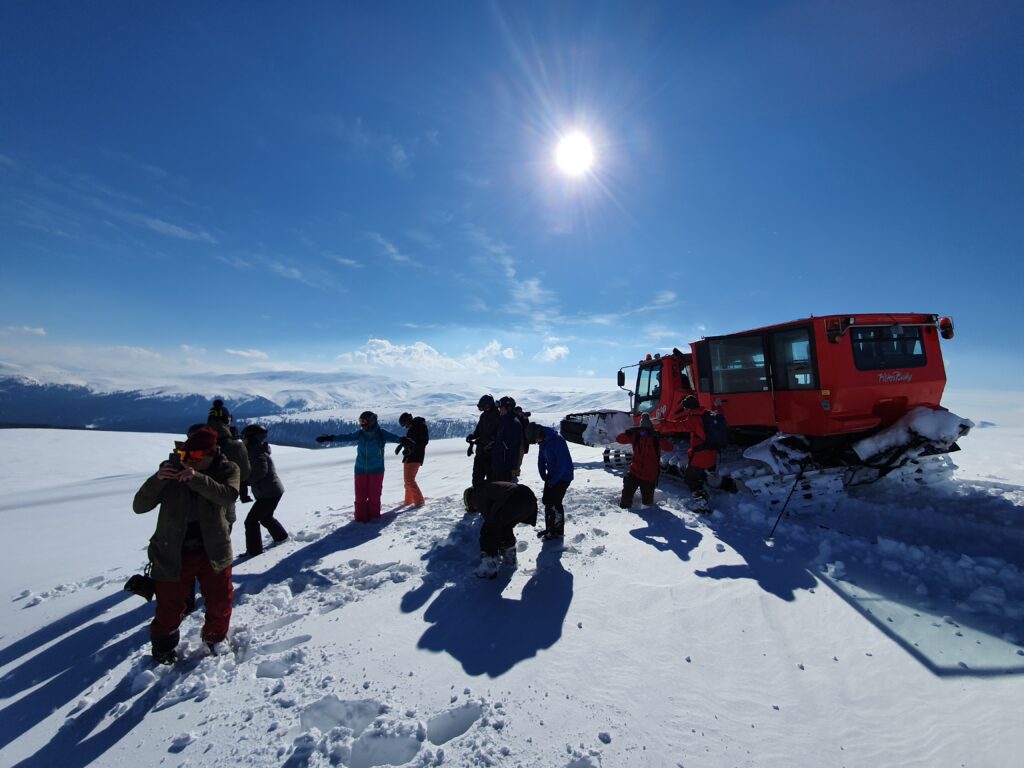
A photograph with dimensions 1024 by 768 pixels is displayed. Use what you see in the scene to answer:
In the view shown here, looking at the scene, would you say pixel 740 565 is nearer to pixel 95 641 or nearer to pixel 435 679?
pixel 435 679

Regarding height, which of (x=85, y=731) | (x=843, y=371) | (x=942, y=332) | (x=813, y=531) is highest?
(x=942, y=332)

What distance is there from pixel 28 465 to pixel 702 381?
76.0 feet

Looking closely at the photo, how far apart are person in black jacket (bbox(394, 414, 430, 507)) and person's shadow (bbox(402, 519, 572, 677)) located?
2.72 meters

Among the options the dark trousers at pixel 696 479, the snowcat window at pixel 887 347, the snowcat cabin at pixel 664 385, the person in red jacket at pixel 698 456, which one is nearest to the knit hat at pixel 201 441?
the person in red jacket at pixel 698 456

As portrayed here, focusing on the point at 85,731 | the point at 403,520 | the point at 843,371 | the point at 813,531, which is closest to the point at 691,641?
the point at 813,531

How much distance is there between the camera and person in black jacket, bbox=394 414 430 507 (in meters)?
7.66

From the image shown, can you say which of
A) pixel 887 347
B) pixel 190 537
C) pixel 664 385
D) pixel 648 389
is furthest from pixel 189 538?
pixel 648 389

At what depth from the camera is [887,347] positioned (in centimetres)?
689

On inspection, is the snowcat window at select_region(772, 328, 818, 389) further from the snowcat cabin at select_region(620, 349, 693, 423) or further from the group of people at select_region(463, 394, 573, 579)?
the group of people at select_region(463, 394, 573, 579)

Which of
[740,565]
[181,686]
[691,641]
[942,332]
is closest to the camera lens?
[181,686]

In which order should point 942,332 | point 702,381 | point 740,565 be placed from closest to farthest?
point 740,565 → point 942,332 → point 702,381

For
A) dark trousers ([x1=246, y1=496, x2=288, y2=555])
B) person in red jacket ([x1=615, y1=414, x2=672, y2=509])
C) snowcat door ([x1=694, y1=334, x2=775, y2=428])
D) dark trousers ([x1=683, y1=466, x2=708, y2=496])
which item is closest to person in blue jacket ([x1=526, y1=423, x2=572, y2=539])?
person in red jacket ([x1=615, y1=414, x2=672, y2=509])

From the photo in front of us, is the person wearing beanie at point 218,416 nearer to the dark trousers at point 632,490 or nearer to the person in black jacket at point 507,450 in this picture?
the person in black jacket at point 507,450

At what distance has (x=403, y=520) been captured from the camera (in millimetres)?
6898
